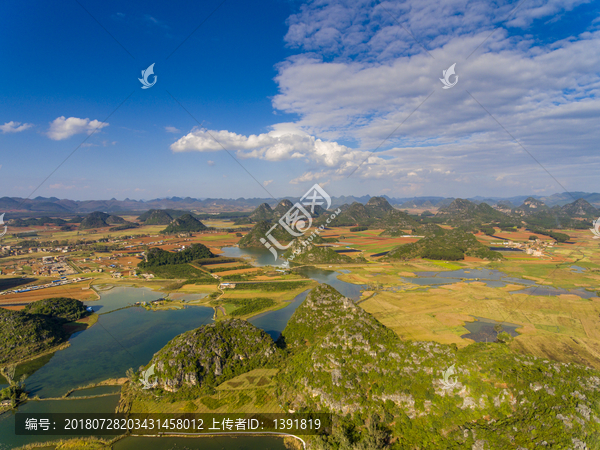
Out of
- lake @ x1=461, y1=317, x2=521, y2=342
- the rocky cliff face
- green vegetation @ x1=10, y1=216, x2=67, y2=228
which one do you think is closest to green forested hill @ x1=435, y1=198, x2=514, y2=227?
lake @ x1=461, y1=317, x2=521, y2=342

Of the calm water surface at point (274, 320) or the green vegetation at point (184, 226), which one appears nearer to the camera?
the calm water surface at point (274, 320)

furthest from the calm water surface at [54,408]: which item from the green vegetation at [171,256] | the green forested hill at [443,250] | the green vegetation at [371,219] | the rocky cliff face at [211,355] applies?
the green vegetation at [371,219]

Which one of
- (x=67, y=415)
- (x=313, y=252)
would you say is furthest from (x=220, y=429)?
(x=313, y=252)

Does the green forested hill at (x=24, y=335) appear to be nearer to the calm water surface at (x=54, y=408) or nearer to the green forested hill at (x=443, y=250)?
the calm water surface at (x=54, y=408)

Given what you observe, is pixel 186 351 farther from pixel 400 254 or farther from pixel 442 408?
pixel 400 254

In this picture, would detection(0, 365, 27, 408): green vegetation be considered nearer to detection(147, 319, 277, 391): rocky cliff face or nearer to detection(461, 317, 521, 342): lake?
detection(147, 319, 277, 391): rocky cliff face

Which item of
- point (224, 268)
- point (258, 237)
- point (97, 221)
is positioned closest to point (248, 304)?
point (224, 268)
